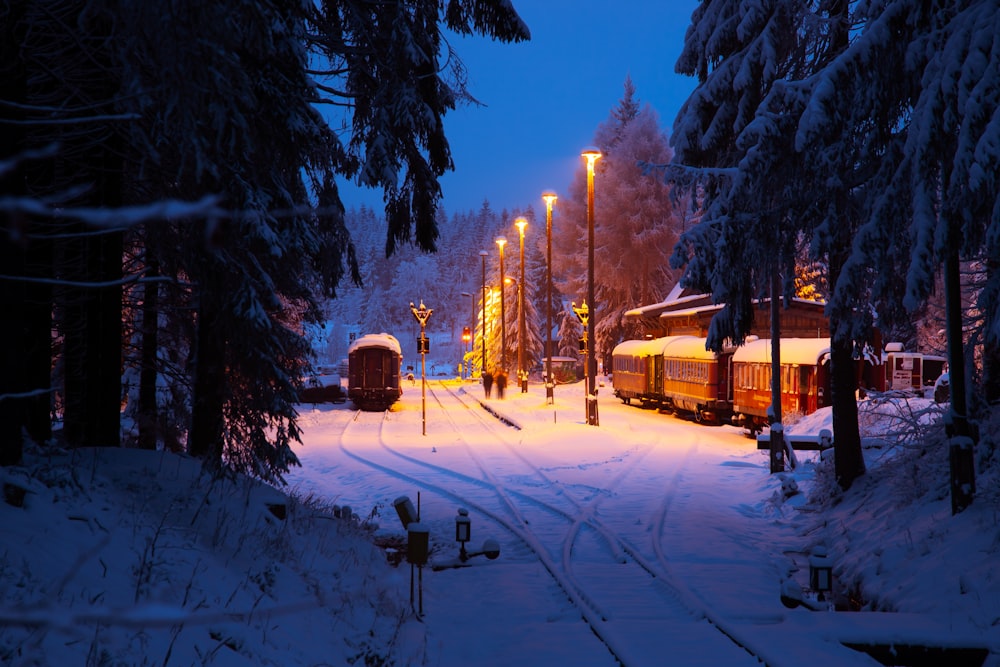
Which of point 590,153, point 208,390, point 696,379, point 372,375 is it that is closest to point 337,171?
point 208,390

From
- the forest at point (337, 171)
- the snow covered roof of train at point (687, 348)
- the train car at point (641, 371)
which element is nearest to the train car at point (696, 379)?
the snow covered roof of train at point (687, 348)

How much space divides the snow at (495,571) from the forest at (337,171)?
3.19 ft

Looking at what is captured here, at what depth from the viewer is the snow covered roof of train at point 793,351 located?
2527cm

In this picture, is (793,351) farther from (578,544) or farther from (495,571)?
(495,571)

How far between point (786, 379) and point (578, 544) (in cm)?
1817

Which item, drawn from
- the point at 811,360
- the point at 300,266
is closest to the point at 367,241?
the point at 811,360

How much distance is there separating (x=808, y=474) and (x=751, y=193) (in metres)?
7.84

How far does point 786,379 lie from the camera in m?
27.2

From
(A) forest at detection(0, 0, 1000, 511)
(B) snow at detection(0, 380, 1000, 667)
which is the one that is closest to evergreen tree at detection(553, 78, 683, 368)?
(B) snow at detection(0, 380, 1000, 667)

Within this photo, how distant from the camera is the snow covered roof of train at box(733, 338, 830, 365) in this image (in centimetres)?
2527

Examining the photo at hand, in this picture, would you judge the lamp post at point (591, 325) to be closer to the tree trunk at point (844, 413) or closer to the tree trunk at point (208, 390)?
the tree trunk at point (844, 413)

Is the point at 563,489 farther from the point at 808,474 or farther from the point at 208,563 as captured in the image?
the point at 208,563

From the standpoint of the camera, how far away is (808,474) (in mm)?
15773

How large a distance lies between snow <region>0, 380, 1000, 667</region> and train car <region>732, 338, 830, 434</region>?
10.3m
